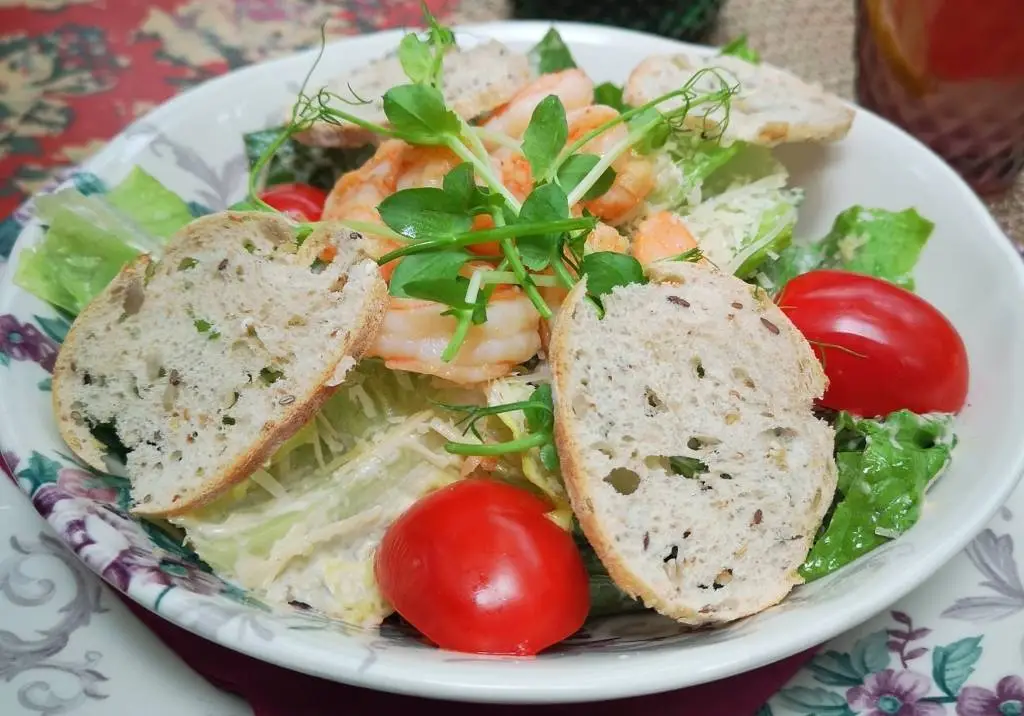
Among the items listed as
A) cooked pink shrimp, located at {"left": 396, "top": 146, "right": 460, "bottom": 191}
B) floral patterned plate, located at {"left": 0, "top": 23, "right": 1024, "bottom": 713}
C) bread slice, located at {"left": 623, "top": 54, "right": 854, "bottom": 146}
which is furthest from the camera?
bread slice, located at {"left": 623, "top": 54, "right": 854, "bottom": 146}

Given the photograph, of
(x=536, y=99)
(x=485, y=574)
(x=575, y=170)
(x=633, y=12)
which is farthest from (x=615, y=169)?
(x=633, y=12)

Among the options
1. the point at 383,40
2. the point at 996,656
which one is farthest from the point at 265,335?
the point at 996,656

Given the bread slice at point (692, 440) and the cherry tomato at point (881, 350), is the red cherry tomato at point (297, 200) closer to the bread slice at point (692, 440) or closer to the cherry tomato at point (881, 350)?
the bread slice at point (692, 440)

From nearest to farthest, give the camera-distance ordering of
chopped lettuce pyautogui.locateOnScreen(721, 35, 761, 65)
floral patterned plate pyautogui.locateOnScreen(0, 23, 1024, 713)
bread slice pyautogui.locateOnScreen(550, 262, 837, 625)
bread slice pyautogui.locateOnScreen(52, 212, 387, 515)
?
floral patterned plate pyautogui.locateOnScreen(0, 23, 1024, 713), bread slice pyautogui.locateOnScreen(550, 262, 837, 625), bread slice pyautogui.locateOnScreen(52, 212, 387, 515), chopped lettuce pyautogui.locateOnScreen(721, 35, 761, 65)

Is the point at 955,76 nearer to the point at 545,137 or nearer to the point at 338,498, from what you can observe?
the point at 545,137

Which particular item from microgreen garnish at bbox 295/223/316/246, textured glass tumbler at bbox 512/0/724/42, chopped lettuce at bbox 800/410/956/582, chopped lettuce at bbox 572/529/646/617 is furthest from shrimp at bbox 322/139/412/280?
textured glass tumbler at bbox 512/0/724/42

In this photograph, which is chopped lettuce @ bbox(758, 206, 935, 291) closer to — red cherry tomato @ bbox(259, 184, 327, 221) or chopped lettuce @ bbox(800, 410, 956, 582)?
chopped lettuce @ bbox(800, 410, 956, 582)

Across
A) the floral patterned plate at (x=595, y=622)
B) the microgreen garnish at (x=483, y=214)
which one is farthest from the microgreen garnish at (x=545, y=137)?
the floral patterned plate at (x=595, y=622)

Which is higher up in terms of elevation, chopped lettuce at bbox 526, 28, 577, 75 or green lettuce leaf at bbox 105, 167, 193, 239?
chopped lettuce at bbox 526, 28, 577, 75
